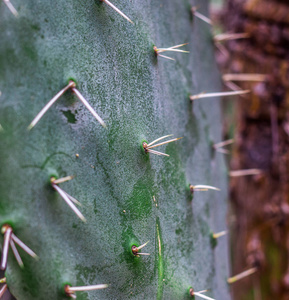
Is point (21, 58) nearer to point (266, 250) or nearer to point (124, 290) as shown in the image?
point (124, 290)

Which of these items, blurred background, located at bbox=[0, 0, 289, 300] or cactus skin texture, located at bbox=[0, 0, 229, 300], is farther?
blurred background, located at bbox=[0, 0, 289, 300]

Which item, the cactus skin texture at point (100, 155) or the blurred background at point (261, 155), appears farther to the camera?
the blurred background at point (261, 155)

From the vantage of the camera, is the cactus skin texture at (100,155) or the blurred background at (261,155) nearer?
the cactus skin texture at (100,155)

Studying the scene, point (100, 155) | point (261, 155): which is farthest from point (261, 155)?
point (100, 155)

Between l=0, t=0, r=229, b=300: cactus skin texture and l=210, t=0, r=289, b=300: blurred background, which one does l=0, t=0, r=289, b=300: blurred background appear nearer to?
l=210, t=0, r=289, b=300: blurred background

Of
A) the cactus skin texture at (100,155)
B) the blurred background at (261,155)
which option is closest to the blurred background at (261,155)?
the blurred background at (261,155)

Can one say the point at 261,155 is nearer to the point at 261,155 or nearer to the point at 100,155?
the point at 261,155

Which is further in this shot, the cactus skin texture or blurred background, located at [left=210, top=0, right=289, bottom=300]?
blurred background, located at [left=210, top=0, right=289, bottom=300]

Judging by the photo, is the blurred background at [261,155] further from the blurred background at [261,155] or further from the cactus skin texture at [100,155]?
the cactus skin texture at [100,155]

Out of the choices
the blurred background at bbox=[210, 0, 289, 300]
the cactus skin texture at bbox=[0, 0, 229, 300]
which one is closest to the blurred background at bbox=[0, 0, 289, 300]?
the blurred background at bbox=[210, 0, 289, 300]

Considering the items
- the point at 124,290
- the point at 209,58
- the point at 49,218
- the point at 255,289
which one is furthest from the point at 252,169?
the point at 49,218
